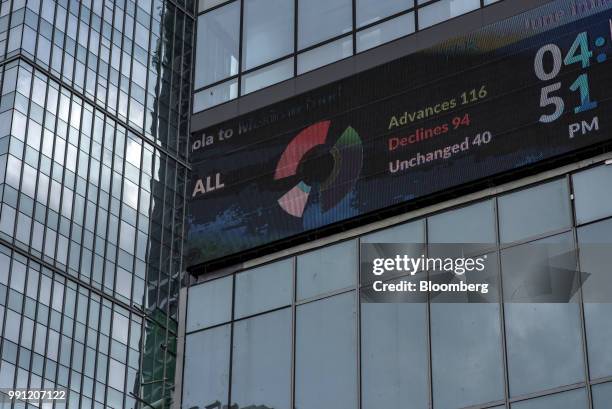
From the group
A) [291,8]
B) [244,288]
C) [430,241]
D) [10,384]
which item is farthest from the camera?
[10,384]

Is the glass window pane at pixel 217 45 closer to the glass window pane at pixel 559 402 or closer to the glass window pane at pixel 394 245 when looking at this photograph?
the glass window pane at pixel 394 245

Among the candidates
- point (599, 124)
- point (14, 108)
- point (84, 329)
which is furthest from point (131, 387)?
point (599, 124)

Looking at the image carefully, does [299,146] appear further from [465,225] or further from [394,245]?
[465,225]

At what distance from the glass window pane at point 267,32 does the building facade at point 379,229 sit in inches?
1.9

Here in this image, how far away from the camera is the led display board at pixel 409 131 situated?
29.4 metres

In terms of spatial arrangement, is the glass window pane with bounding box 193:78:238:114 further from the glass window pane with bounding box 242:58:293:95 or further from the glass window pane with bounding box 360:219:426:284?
the glass window pane with bounding box 360:219:426:284

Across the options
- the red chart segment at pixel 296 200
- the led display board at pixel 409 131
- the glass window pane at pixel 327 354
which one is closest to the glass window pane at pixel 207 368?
the glass window pane at pixel 327 354

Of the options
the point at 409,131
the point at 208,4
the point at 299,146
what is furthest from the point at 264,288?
the point at 208,4

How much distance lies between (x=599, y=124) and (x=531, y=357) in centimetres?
501

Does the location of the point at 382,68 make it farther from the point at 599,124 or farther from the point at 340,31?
the point at 599,124

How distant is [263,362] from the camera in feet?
101

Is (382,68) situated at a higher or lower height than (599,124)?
higher

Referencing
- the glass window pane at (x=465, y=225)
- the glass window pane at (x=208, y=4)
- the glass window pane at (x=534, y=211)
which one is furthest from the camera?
the glass window pane at (x=208, y=4)

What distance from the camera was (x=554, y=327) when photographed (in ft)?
89.5
